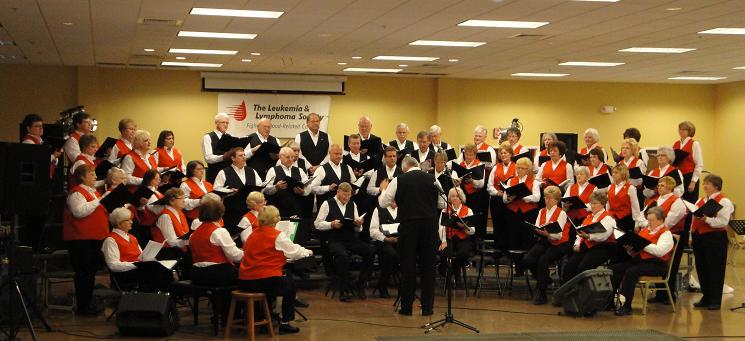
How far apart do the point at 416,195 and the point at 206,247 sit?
6.97 ft

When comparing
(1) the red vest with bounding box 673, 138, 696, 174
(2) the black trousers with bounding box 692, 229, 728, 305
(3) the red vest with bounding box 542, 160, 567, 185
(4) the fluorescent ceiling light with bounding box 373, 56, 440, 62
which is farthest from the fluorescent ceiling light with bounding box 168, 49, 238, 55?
(2) the black trousers with bounding box 692, 229, 728, 305

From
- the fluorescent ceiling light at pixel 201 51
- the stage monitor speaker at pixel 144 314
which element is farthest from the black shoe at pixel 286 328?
the fluorescent ceiling light at pixel 201 51

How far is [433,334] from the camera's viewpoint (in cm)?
817

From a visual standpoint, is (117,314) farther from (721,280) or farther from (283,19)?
(721,280)

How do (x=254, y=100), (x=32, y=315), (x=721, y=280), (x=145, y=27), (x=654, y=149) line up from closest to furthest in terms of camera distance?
(x=32, y=315) < (x=721, y=280) < (x=145, y=27) < (x=254, y=100) < (x=654, y=149)

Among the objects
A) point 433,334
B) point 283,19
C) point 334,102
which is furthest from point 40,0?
point 334,102

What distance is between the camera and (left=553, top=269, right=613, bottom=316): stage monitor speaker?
9211mm

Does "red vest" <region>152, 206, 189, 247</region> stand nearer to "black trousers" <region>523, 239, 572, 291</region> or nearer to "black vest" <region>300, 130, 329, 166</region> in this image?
"black vest" <region>300, 130, 329, 166</region>

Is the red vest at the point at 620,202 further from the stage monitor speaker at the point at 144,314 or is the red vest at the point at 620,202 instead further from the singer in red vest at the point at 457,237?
the stage monitor speaker at the point at 144,314

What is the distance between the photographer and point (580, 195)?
1090 centimetres

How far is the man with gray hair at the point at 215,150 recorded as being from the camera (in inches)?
438

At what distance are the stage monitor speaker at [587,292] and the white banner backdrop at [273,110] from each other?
983 cm

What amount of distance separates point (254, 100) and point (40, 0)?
8526 millimetres

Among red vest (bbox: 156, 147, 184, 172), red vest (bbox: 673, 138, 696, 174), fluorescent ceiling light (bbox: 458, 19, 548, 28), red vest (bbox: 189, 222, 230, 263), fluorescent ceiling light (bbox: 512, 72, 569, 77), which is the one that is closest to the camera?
red vest (bbox: 189, 222, 230, 263)
